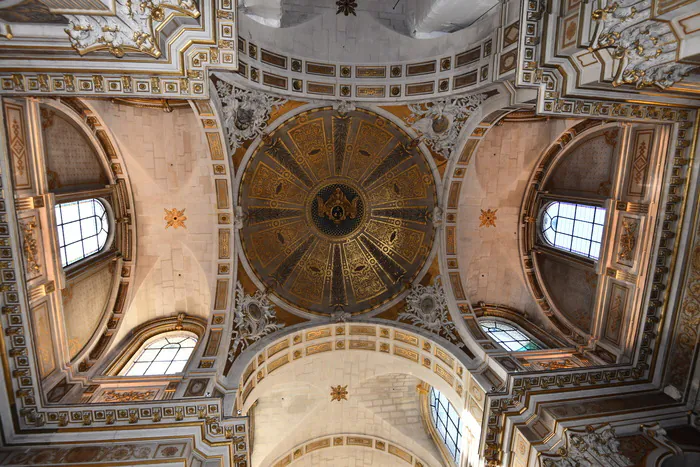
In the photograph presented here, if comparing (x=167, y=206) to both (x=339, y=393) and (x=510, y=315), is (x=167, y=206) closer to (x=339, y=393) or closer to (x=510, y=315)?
(x=339, y=393)

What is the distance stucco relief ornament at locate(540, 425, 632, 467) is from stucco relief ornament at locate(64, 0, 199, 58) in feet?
41.1

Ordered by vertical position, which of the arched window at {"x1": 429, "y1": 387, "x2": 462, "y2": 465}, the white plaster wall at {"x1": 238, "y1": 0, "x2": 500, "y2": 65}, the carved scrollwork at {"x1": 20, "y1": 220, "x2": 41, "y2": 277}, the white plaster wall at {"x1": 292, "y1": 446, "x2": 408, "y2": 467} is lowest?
the white plaster wall at {"x1": 292, "y1": 446, "x2": 408, "y2": 467}

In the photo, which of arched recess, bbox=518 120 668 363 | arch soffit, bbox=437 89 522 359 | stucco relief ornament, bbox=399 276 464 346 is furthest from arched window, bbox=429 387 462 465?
arched recess, bbox=518 120 668 363

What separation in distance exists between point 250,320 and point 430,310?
6.54 meters

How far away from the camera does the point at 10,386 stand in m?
8.04

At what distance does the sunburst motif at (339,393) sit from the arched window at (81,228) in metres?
10.2

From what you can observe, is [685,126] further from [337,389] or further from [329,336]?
[337,389]

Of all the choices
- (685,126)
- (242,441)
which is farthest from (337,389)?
(685,126)

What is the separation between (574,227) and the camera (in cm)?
1363

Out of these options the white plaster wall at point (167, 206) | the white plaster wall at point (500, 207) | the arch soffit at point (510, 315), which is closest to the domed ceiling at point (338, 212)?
the white plaster wall at point (167, 206)

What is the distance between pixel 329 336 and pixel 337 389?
2803 mm

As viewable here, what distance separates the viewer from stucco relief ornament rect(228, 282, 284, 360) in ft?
38.1

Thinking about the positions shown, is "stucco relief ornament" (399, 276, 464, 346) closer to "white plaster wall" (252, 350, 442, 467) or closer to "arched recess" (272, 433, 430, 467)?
"white plaster wall" (252, 350, 442, 467)

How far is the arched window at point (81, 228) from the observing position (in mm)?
10320
